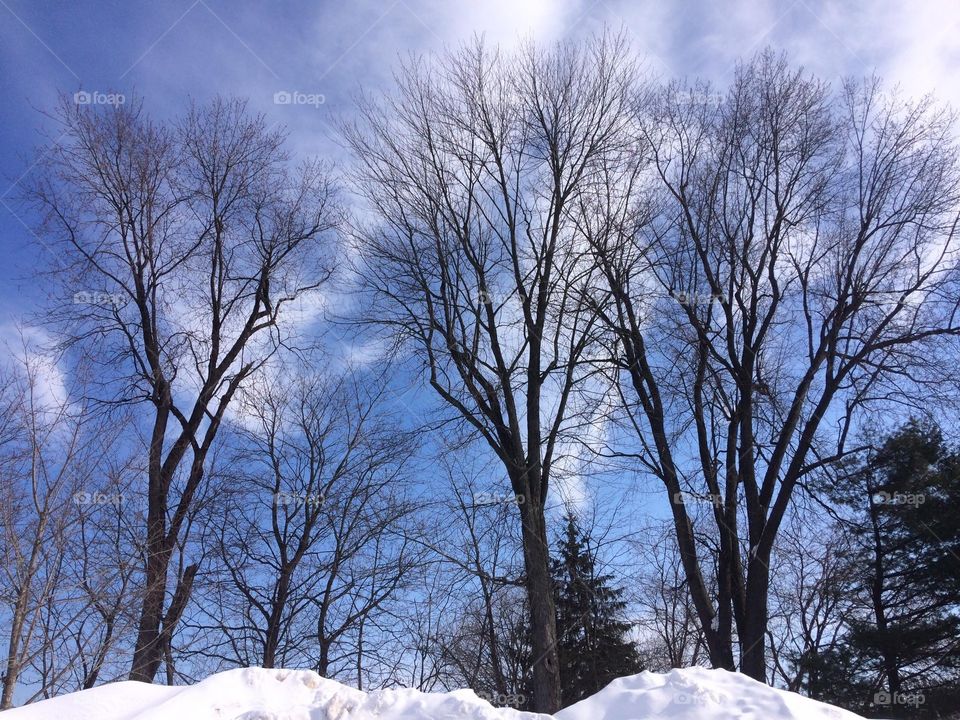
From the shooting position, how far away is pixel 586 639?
21.9m

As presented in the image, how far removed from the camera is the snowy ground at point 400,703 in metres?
5.16

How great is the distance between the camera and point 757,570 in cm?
1158

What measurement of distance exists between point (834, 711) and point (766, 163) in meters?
11.3

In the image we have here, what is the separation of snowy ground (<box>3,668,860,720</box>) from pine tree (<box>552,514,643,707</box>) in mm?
13915

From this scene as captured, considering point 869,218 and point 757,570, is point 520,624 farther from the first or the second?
point 869,218

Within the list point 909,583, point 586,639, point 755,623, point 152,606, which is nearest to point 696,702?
point 755,623

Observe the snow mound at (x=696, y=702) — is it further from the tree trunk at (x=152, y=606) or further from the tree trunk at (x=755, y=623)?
the tree trunk at (x=152, y=606)

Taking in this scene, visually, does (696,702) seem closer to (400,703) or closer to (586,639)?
(400,703)

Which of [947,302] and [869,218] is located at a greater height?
[869,218]

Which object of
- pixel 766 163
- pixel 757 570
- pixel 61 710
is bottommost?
pixel 61 710

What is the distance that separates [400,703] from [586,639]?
17950mm

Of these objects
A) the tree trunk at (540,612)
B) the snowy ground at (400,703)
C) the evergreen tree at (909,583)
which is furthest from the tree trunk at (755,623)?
the evergreen tree at (909,583)

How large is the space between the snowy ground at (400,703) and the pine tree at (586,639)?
13.9m

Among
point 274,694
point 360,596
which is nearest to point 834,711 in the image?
point 274,694
